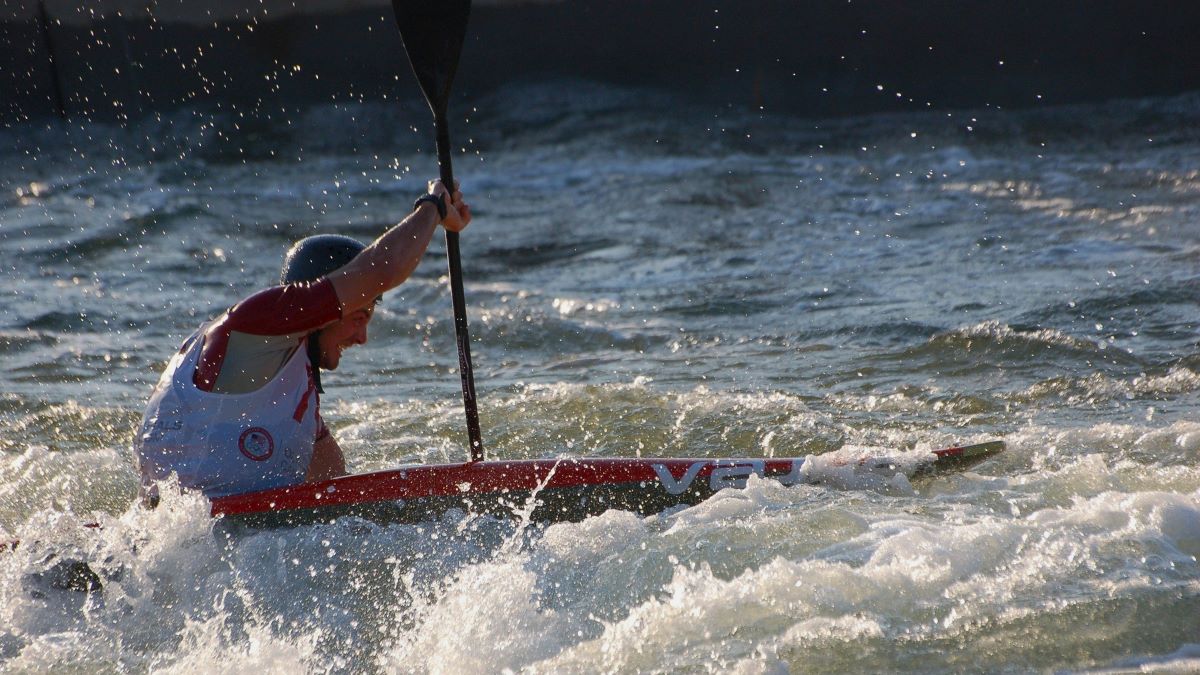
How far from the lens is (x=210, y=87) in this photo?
15.8 metres

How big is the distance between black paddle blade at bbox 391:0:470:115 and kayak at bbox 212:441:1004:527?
1546 millimetres

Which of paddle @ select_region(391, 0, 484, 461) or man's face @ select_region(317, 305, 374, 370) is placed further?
paddle @ select_region(391, 0, 484, 461)

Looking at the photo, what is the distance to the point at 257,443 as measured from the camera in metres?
3.95

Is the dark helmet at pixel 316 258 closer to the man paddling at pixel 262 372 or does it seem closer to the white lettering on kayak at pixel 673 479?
the man paddling at pixel 262 372

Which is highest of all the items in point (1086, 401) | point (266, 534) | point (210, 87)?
point (210, 87)

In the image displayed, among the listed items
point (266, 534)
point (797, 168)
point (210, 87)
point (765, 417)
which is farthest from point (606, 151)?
point (266, 534)

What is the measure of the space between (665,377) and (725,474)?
2446mm

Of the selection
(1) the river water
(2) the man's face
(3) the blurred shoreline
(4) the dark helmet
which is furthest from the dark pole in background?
(2) the man's face

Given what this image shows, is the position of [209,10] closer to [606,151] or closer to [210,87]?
[210,87]

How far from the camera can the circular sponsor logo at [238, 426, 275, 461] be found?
3.92 meters

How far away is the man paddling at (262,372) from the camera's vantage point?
3.76 metres

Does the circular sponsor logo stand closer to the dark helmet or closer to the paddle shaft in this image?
the dark helmet

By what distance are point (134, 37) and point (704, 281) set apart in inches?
380

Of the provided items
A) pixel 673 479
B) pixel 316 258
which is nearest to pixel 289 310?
pixel 316 258
